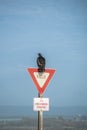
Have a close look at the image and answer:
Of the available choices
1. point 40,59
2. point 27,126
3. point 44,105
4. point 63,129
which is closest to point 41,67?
point 40,59

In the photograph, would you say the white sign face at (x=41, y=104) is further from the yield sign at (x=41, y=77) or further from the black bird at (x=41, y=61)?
the black bird at (x=41, y=61)

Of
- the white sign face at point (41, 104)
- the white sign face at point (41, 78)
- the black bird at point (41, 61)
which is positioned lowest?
the white sign face at point (41, 104)

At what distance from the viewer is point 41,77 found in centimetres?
914

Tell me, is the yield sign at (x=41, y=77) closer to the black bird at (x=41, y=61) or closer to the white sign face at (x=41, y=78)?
the white sign face at (x=41, y=78)

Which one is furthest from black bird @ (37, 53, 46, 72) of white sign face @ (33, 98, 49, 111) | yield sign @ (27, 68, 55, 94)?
white sign face @ (33, 98, 49, 111)

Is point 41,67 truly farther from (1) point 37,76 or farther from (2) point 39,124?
(2) point 39,124

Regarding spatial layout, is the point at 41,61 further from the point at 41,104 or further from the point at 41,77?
the point at 41,104

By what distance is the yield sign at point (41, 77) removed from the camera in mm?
9055

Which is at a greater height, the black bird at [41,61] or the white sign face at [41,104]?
the black bird at [41,61]

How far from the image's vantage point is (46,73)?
9125 millimetres

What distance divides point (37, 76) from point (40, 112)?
0.75 meters

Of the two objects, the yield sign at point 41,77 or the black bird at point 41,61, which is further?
the yield sign at point 41,77

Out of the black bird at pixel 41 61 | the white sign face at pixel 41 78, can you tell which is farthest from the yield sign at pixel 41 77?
the black bird at pixel 41 61

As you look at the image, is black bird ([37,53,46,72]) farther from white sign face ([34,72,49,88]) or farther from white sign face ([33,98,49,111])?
white sign face ([33,98,49,111])
